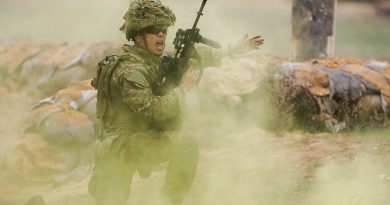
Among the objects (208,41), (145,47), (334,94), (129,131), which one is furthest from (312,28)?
(129,131)

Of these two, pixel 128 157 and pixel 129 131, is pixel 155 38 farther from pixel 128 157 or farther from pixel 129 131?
pixel 128 157

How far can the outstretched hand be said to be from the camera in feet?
14.4

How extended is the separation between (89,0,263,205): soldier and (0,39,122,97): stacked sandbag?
6550mm

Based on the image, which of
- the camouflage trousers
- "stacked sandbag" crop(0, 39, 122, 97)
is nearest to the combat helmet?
the camouflage trousers

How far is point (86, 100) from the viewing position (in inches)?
328

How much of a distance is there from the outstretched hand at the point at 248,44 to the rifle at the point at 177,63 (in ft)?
1.29

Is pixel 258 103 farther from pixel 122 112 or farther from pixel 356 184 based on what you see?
pixel 122 112

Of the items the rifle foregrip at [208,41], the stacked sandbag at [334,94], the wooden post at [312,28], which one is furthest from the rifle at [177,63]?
the wooden post at [312,28]

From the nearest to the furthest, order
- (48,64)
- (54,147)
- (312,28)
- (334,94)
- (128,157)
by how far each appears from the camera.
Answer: (128,157) → (54,147) → (334,94) → (312,28) → (48,64)

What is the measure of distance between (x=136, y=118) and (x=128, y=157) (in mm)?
271

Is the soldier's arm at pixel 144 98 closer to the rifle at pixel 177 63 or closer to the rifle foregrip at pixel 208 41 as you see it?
the rifle at pixel 177 63

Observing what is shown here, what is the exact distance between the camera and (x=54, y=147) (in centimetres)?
784

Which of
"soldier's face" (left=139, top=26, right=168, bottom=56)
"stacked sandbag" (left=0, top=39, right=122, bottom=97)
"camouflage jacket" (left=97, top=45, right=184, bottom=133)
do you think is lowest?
"stacked sandbag" (left=0, top=39, right=122, bottom=97)

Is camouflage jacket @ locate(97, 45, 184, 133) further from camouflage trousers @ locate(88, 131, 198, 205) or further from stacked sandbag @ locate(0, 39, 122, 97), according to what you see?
stacked sandbag @ locate(0, 39, 122, 97)
